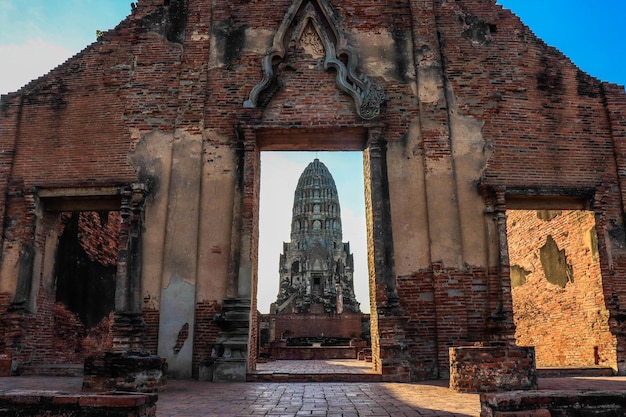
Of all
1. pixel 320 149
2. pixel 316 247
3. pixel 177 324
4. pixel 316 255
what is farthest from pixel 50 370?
pixel 316 247

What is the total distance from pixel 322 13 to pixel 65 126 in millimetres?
5685

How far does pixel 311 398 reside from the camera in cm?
618

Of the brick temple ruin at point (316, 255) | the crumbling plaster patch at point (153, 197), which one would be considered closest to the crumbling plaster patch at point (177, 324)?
the crumbling plaster patch at point (153, 197)

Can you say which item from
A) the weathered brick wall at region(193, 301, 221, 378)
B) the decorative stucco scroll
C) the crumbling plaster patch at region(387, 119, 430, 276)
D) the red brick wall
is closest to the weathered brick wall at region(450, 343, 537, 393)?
the crumbling plaster patch at region(387, 119, 430, 276)

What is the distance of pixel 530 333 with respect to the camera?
1242 cm

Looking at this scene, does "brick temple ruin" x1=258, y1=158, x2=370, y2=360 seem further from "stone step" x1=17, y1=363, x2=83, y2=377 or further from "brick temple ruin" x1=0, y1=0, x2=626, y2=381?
"stone step" x1=17, y1=363, x2=83, y2=377

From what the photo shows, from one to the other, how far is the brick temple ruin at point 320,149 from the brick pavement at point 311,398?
1.06 metres

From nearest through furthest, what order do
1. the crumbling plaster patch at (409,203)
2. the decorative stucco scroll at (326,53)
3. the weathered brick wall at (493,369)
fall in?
the weathered brick wall at (493,369)
the crumbling plaster patch at (409,203)
the decorative stucco scroll at (326,53)

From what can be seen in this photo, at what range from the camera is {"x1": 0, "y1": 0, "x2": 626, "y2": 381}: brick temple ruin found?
9.52 meters

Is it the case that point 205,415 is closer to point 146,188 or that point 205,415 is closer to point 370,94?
point 146,188

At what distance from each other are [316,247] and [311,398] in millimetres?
49074

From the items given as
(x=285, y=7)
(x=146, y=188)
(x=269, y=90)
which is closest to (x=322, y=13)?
(x=285, y=7)

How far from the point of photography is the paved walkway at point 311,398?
5078mm

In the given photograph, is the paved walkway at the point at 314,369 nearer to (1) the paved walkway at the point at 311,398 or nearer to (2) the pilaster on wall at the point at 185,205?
(1) the paved walkway at the point at 311,398
